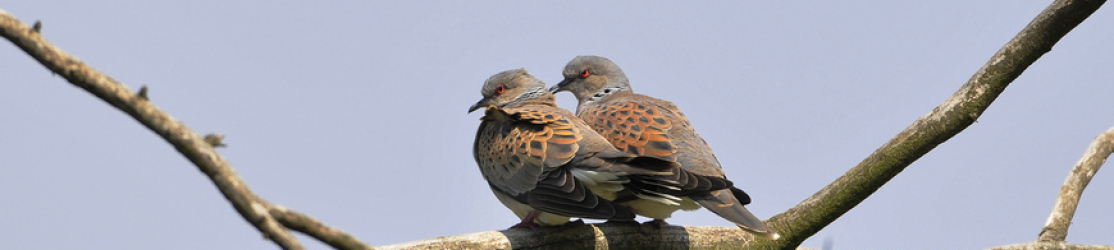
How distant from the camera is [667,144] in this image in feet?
16.6

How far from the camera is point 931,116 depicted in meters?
4.37

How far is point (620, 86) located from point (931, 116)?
2.86 m

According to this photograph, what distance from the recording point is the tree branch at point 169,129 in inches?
88.5

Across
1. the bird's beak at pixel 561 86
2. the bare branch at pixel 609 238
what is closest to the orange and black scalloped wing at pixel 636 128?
the bare branch at pixel 609 238

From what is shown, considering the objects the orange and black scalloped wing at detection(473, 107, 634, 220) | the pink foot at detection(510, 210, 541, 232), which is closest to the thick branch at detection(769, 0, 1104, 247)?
the orange and black scalloped wing at detection(473, 107, 634, 220)

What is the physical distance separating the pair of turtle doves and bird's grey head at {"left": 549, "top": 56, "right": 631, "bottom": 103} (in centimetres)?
95

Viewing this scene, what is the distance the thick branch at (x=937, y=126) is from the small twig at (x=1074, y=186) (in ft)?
4.18

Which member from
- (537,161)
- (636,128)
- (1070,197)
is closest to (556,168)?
(537,161)

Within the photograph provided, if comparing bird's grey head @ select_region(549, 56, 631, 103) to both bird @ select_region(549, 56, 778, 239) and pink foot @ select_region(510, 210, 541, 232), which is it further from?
pink foot @ select_region(510, 210, 541, 232)

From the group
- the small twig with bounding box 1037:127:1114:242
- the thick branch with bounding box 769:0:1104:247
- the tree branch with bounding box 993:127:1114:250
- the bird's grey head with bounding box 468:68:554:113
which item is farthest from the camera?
the bird's grey head with bounding box 468:68:554:113

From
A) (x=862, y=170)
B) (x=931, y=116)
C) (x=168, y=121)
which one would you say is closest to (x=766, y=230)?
(x=862, y=170)

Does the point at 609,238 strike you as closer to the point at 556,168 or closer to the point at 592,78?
the point at 556,168

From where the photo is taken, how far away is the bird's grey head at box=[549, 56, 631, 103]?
6.98 meters

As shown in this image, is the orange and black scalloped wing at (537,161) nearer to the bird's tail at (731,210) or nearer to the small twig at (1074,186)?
the bird's tail at (731,210)
